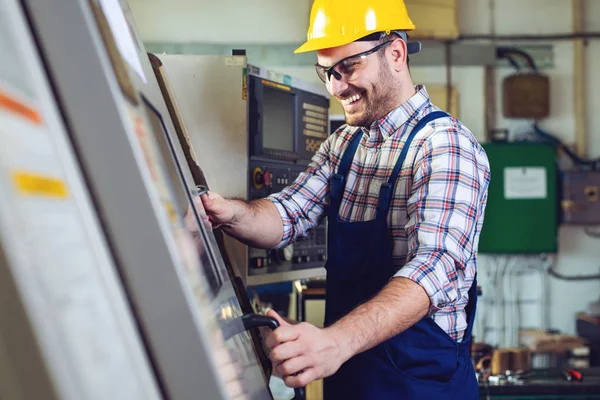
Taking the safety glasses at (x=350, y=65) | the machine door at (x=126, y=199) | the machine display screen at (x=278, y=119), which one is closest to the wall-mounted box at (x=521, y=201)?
the machine display screen at (x=278, y=119)

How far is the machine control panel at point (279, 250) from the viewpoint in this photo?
79.7 inches

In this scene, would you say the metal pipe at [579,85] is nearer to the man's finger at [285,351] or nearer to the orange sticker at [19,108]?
the man's finger at [285,351]

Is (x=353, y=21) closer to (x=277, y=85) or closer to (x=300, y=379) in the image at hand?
(x=277, y=85)

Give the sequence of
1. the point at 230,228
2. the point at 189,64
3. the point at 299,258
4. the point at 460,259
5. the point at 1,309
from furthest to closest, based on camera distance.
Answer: the point at 299,258, the point at 189,64, the point at 230,228, the point at 460,259, the point at 1,309

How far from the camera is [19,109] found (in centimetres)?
38

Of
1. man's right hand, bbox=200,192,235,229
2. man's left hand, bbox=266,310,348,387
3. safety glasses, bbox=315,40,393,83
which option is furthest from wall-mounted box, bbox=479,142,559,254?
man's left hand, bbox=266,310,348,387

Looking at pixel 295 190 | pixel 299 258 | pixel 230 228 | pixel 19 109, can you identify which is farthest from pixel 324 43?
pixel 19 109

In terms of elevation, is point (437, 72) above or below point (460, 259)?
above

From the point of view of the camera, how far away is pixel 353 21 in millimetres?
1710

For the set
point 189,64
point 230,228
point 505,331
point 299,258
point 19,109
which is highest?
point 189,64

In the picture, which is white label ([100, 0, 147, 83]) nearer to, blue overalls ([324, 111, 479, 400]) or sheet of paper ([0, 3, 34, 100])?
sheet of paper ([0, 3, 34, 100])

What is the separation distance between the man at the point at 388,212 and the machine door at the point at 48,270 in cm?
76

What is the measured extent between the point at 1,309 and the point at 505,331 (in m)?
5.26

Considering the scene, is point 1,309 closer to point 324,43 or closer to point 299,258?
point 324,43
